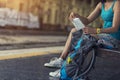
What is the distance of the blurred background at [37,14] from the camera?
14.7 m

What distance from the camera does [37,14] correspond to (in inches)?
624

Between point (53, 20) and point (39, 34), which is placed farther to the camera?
point (53, 20)

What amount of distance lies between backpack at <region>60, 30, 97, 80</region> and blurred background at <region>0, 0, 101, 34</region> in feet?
→ 31.1

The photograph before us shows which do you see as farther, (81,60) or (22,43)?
(22,43)

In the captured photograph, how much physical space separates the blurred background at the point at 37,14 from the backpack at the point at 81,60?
947 centimetres

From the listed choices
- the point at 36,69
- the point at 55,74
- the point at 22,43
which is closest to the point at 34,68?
the point at 36,69

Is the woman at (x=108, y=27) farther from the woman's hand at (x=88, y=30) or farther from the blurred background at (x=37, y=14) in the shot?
the blurred background at (x=37, y=14)

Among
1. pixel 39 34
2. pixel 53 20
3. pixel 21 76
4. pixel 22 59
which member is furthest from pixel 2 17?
pixel 21 76

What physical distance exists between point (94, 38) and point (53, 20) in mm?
11777

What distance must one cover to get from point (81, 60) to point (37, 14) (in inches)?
433

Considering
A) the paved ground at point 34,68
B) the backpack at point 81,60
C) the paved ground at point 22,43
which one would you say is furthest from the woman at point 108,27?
the paved ground at point 22,43

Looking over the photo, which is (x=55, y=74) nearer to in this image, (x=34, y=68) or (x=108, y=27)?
(x=34, y=68)

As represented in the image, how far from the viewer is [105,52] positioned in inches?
194

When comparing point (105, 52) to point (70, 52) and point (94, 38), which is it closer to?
point (94, 38)
